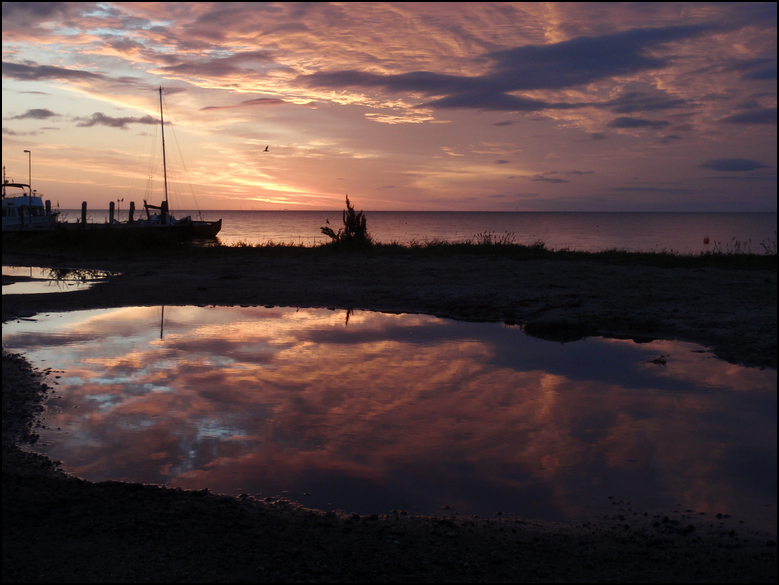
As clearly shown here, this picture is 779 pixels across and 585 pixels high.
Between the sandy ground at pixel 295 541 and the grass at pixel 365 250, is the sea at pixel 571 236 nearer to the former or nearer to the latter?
the grass at pixel 365 250

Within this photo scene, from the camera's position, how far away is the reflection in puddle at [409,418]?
4746 mm

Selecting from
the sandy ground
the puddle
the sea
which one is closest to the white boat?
the sea

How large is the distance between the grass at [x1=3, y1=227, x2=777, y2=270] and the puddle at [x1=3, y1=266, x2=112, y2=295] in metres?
4.04

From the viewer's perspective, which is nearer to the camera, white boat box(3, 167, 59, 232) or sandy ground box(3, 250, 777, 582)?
sandy ground box(3, 250, 777, 582)

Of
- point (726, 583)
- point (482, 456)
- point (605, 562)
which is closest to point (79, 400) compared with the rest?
point (482, 456)

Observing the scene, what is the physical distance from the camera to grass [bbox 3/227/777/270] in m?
17.9

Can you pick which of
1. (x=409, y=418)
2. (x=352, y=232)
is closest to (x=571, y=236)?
(x=352, y=232)

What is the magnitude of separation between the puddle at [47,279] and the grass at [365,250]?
13.2 ft

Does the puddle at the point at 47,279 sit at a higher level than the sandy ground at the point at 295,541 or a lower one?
higher

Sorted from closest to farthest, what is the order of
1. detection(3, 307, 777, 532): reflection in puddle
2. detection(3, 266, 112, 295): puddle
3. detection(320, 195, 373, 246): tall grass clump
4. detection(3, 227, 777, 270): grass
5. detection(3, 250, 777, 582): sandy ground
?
detection(3, 250, 777, 582): sandy ground → detection(3, 307, 777, 532): reflection in puddle → detection(3, 266, 112, 295): puddle → detection(3, 227, 777, 270): grass → detection(320, 195, 373, 246): tall grass clump

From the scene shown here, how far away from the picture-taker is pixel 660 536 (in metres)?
3.95

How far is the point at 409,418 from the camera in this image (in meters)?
6.36

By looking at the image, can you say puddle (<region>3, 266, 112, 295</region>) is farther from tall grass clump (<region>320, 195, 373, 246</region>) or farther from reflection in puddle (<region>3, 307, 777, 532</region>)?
tall grass clump (<region>320, 195, 373, 246</region>)

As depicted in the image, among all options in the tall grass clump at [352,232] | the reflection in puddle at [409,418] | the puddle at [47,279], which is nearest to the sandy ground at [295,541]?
the reflection in puddle at [409,418]
